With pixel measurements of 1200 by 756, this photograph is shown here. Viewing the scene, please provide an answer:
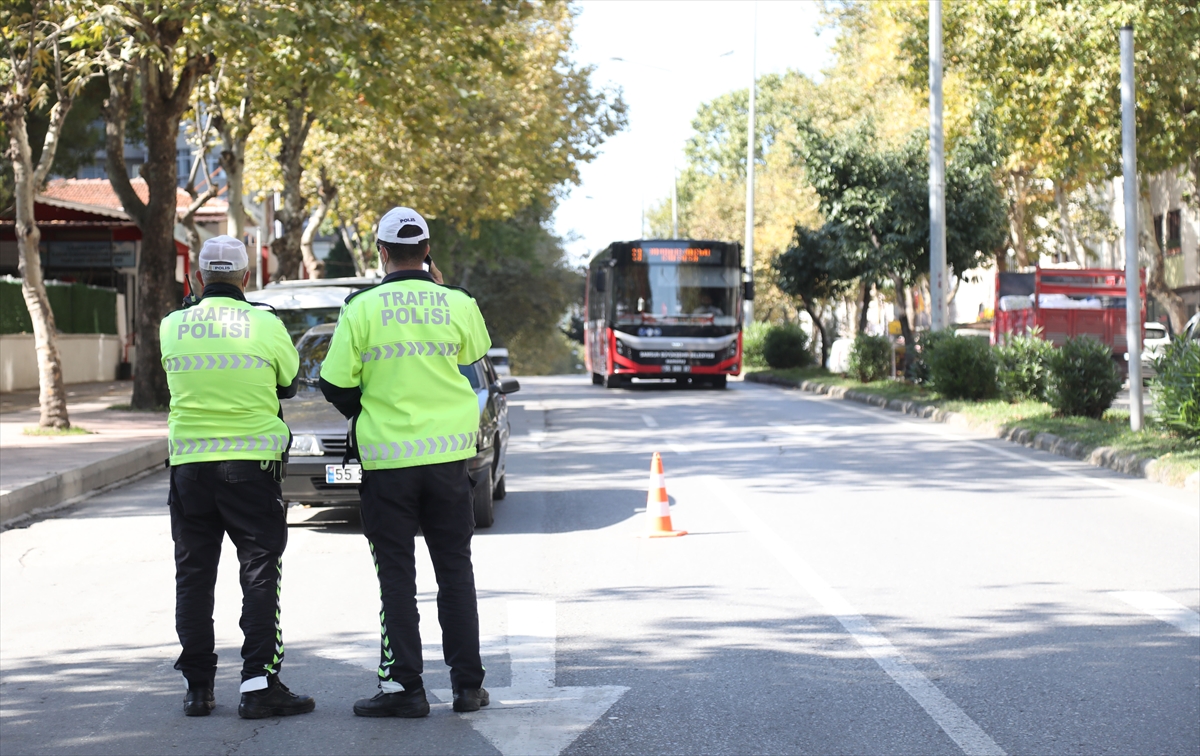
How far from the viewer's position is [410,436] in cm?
530

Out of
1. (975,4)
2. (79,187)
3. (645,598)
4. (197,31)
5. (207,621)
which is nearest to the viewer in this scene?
(207,621)

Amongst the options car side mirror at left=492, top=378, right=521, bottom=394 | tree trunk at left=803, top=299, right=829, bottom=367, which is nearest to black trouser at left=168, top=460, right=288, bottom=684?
car side mirror at left=492, top=378, right=521, bottom=394

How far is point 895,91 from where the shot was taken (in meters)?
40.3

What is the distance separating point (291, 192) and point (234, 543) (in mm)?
21645

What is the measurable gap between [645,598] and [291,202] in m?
20.0

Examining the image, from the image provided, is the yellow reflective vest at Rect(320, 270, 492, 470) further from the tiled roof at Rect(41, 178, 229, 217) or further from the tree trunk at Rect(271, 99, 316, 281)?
the tiled roof at Rect(41, 178, 229, 217)

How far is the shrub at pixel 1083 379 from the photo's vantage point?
17922mm

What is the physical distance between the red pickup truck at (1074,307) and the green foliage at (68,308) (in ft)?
62.3

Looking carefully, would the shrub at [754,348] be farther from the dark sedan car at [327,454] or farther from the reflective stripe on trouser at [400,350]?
the reflective stripe on trouser at [400,350]

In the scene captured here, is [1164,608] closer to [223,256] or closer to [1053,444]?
[223,256]

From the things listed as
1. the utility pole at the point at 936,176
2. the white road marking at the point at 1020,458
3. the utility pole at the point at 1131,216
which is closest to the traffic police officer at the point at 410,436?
the white road marking at the point at 1020,458

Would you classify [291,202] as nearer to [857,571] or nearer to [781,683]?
[857,571]

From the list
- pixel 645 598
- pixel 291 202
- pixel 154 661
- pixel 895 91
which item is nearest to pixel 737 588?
pixel 645 598

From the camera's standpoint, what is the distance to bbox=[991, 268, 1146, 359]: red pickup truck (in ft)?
93.5
